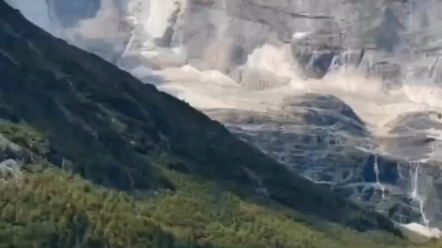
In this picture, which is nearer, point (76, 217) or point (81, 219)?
point (76, 217)

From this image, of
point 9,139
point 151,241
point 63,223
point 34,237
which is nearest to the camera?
point 34,237

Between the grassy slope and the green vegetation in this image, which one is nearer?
the green vegetation

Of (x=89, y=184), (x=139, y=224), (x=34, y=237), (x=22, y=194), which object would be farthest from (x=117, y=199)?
(x=34, y=237)

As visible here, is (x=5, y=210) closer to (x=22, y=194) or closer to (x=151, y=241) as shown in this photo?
(x=22, y=194)

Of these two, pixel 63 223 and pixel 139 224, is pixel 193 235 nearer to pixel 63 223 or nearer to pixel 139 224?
pixel 139 224

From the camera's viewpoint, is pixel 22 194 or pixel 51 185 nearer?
pixel 22 194

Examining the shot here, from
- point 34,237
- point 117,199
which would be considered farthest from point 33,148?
point 34,237

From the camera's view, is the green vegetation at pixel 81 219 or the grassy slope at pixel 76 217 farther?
the grassy slope at pixel 76 217

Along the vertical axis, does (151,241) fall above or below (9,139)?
below

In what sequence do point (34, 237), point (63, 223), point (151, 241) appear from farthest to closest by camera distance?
point (151, 241) → point (63, 223) → point (34, 237)
